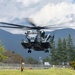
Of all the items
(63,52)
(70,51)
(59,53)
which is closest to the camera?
(63,52)

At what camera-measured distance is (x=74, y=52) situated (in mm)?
153500

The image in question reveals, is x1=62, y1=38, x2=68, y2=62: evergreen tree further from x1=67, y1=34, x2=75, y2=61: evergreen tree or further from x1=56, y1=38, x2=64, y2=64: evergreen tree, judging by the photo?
x1=67, y1=34, x2=75, y2=61: evergreen tree

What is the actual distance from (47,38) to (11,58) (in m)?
98.8

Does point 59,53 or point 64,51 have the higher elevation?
point 64,51

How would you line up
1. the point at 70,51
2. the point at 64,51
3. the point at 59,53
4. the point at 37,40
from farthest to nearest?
the point at 70,51, the point at 59,53, the point at 64,51, the point at 37,40

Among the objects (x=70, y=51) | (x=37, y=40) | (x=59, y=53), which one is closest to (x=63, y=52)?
(x=59, y=53)

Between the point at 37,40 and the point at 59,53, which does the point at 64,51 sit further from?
the point at 37,40

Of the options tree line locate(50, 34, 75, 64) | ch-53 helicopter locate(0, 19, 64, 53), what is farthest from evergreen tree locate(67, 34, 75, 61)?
ch-53 helicopter locate(0, 19, 64, 53)

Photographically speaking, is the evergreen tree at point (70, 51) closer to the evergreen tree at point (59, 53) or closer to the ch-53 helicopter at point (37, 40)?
the evergreen tree at point (59, 53)

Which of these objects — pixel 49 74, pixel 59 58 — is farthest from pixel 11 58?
pixel 49 74

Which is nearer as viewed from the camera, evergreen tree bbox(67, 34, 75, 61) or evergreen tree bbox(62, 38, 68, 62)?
evergreen tree bbox(62, 38, 68, 62)

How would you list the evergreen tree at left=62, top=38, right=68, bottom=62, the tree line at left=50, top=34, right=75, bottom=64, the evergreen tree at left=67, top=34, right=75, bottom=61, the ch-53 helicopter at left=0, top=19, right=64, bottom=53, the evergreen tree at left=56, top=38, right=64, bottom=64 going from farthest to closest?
the evergreen tree at left=67, top=34, right=75, bottom=61
the evergreen tree at left=56, top=38, right=64, bottom=64
the tree line at left=50, top=34, right=75, bottom=64
the evergreen tree at left=62, top=38, right=68, bottom=62
the ch-53 helicopter at left=0, top=19, right=64, bottom=53

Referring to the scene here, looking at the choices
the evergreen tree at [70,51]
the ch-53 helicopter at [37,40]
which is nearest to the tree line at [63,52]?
the evergreen tree at [70,51]

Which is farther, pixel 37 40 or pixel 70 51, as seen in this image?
pixel 70 51
